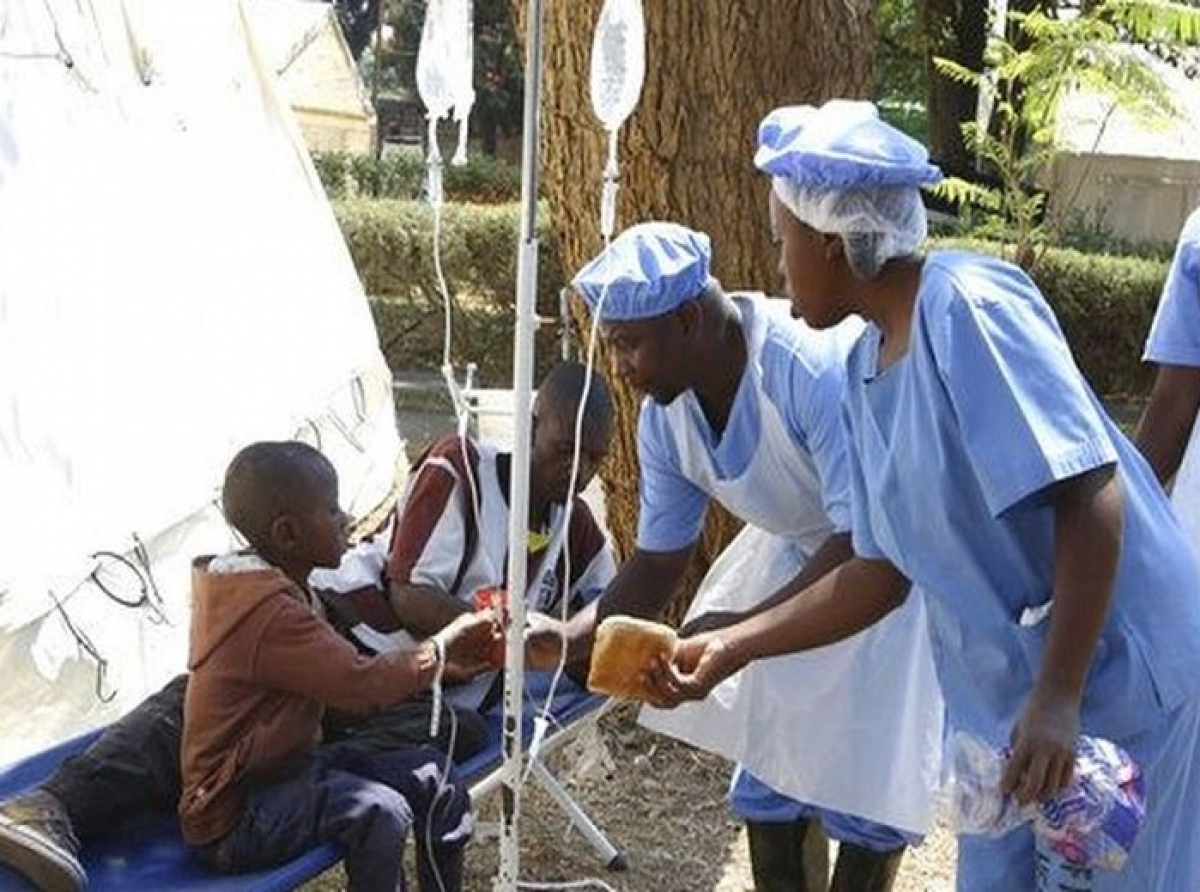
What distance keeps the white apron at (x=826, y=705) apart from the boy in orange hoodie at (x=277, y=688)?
2.00 feet

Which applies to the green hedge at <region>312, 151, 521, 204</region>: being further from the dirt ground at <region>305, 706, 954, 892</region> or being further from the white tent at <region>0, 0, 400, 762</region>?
the dirt ground at <region>305, 706, 954, 892</region>

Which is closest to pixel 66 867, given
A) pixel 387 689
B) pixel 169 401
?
pixel 387 689

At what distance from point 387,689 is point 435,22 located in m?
1.16

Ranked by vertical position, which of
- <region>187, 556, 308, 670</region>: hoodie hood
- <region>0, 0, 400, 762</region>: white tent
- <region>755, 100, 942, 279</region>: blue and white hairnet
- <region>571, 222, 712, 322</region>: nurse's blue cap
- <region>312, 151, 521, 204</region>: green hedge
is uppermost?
<region>755, 100, 942, 279</region>: blue and white hairnet

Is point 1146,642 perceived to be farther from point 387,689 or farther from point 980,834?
point 387,689

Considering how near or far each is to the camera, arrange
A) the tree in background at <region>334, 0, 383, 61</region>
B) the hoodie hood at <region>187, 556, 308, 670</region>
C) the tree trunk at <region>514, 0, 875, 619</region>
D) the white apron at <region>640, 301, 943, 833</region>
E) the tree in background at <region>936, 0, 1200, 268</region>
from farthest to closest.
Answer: the tree in background at <region>334, 0, 383, 61</region>
the tree in background at <region>936, 0, 1200, 268</region>
the tree trunk at <region>514, 0, 875, 619</region>
the white apron at <region>640, 301, 943, 833</region>
the hoodie hood at <region>187, 556, 308, 670</region>

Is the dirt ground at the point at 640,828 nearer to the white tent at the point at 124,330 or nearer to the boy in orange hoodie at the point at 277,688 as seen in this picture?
the boy in orange hoodie at the point at 277,688

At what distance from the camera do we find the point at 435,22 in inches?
102

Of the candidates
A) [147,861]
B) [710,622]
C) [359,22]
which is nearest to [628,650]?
[710,622]

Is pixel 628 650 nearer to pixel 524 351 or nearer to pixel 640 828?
pixel 524 351

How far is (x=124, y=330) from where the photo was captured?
5273mm

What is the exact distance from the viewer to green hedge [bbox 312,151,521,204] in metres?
18.5

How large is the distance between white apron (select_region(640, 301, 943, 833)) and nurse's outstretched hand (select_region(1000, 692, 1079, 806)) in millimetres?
1040

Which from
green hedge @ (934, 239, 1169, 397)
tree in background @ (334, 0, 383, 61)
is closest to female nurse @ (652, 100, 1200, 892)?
green hedge @ (934, 239, 1169, 397)
